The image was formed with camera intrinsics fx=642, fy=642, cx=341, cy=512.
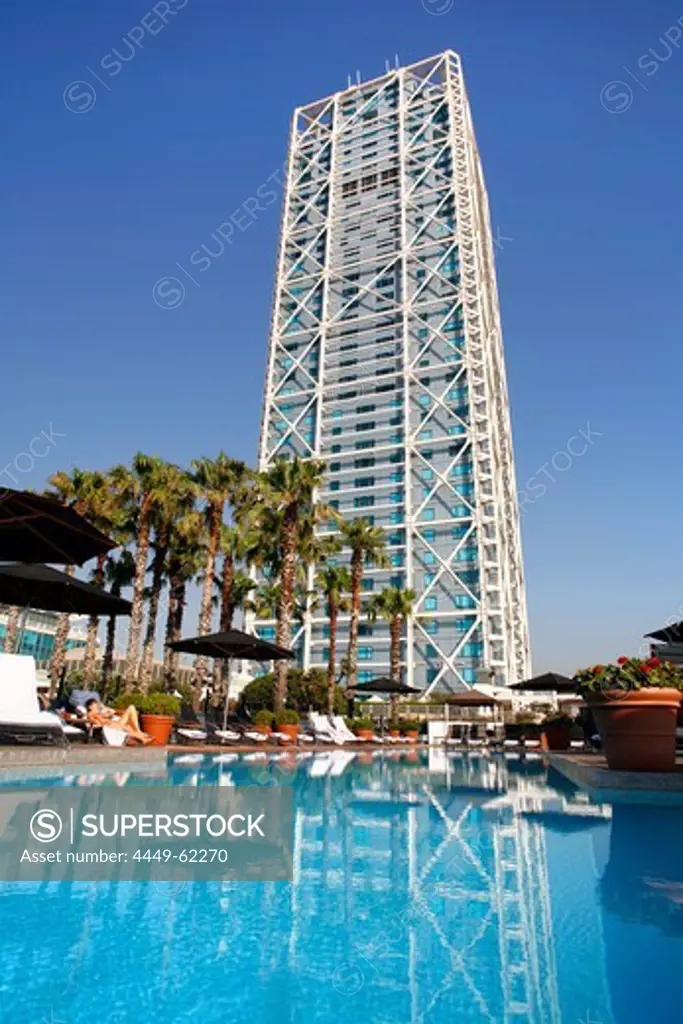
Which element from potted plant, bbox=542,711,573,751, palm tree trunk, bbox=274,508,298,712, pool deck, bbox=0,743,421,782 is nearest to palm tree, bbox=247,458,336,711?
palm tree trunk, bbox=274,508,298,712

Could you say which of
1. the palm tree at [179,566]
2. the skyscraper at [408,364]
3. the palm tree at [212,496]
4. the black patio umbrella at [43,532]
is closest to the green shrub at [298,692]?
the palm tree at [179,566]

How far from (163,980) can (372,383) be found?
230 ft

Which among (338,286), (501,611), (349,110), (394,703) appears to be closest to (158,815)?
(394,703)

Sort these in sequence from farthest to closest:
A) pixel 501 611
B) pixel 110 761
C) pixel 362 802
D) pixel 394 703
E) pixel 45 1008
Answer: pixel 501 611 < pixel 394 703 < pixel 110 761 < pixel 362 802 < pixel 45 1008

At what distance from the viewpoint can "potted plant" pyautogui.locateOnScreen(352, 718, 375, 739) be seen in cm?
2747

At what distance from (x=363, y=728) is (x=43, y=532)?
21125 mm

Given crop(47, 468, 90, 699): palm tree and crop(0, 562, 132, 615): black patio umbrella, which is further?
crop(47, 468, 90, 699): palm tree

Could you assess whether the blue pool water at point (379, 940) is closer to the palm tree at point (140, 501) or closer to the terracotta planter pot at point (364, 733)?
the palm tree at point (140, 501)

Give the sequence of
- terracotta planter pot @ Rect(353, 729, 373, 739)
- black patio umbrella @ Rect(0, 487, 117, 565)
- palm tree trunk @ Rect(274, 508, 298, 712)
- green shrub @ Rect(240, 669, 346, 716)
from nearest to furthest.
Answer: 1. black patio umbrella @ Rect(0, 487, 117, 565)
2. palm tree trunk @ Rect(274, 508, 298, 712)
3. terracotta planter pot @ Rect(353, 729, 373, 739)
4. green shrub @ Rect(240, 669, 346, 716)

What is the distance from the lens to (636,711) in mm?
7359

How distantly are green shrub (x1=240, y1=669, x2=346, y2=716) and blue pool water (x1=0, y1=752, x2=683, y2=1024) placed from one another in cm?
3665

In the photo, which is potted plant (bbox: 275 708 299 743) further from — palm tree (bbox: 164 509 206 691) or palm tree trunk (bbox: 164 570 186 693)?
palm tree trunk (bbox: 164 570 186 693)

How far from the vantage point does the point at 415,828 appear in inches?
265

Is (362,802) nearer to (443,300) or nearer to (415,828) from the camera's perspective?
(415,828)
